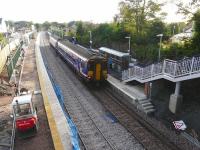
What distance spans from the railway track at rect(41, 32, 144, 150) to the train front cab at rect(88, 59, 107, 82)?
1.83 m

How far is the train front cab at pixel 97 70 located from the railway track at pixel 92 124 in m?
1.83

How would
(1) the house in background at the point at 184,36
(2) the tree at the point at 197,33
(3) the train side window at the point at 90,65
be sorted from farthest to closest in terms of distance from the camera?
(3) the train side window at the point at 90,65 → (1) the house in background at the point at 184,36 → (2) the tree at the point at 197,33

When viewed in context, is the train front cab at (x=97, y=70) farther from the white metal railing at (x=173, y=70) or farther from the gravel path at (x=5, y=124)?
the gravel path at (x=5, y=124)

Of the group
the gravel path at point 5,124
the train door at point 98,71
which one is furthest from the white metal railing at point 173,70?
the gravel path at point 5,124

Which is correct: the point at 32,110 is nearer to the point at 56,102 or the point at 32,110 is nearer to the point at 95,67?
the point at 56,102

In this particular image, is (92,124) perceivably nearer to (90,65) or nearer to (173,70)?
(173,70)

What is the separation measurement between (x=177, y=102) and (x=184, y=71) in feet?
8.03

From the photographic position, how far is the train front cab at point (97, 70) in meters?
22.8

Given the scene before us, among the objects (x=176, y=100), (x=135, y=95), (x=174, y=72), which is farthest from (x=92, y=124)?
(x=174, y=72)

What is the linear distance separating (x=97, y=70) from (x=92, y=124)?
7634 millimetres

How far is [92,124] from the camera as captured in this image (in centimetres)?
1672

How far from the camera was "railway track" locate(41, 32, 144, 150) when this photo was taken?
1419 centimetres

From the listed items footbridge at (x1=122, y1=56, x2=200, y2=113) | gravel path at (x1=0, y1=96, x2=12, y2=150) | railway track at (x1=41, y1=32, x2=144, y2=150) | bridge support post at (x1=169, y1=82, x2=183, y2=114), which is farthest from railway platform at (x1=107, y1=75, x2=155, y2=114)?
gravel path at (x1=0, y1=96, x2=12, y2=150)

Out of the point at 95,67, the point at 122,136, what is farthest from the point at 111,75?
the point at 122,136
